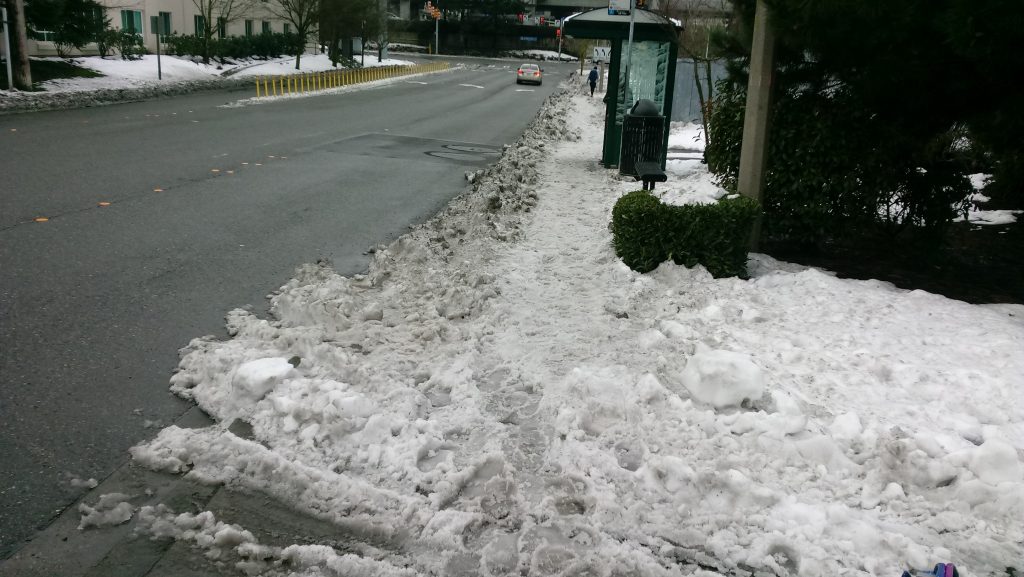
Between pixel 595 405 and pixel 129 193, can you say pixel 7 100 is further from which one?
pixel 595 405

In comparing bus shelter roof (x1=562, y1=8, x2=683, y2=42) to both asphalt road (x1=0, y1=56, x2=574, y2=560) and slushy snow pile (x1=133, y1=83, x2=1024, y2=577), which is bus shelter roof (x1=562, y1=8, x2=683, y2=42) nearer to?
asphalt road (x1=0, y1=56, x2=574, y2=560)

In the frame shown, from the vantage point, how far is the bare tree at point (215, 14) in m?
39.5

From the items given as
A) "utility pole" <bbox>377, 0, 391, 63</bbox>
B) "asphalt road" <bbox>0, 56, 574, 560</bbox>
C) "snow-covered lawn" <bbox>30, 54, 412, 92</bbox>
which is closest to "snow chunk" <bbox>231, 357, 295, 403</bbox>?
"asphalt road" <bbox>0, 56, 574, 560</bbox>

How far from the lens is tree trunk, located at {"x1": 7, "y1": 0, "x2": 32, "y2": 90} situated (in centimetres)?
2358

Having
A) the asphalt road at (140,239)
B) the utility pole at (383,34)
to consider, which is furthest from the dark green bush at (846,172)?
the utility pole at (383,34)

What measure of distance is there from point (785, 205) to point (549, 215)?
344 centimetres

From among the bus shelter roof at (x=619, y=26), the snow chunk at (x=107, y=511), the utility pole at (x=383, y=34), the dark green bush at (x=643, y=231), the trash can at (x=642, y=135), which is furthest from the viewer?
the utility pole at (x=383, y=34)

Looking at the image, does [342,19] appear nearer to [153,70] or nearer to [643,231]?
[153,70]

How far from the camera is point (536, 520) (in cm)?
392

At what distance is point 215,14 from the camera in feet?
156

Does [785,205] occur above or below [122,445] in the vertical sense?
above

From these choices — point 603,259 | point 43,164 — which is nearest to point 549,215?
point 603,259

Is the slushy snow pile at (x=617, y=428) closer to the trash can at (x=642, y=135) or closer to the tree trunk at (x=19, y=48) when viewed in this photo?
the trash can at (x=642, y=135)

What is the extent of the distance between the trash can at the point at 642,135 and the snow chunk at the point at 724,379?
26.8 ft
